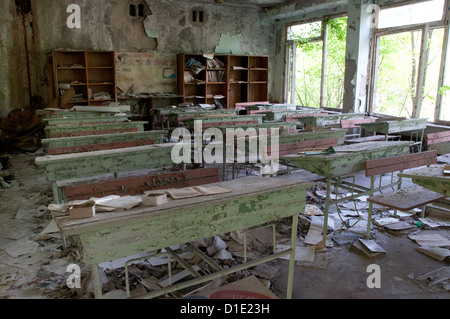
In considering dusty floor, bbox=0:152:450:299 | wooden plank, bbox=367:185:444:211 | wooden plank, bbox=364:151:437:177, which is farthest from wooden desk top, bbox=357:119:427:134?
wooden plank, bbox=367:185:444:211

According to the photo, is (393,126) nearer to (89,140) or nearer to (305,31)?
(89,140)

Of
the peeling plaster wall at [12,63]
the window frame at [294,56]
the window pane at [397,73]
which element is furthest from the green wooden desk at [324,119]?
the peeling plaster wall at [12,63]

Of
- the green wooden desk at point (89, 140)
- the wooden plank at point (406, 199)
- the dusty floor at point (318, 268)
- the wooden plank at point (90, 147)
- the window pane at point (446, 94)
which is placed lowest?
the dusty floor at point (318, 268)

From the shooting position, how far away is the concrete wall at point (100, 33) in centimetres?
786

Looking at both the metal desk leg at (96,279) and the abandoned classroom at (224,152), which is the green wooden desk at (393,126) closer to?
the abandoned classroom at (224,152)

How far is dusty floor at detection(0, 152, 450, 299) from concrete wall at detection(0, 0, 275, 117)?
→ 5.32 m

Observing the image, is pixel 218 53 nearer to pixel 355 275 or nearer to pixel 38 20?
pixel 38 20

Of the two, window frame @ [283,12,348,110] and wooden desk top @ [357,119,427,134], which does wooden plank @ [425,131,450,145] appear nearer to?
wooden desk top @ [357,119,427,134]

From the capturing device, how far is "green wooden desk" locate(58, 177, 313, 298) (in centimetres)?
146

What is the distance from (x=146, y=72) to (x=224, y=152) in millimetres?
5311

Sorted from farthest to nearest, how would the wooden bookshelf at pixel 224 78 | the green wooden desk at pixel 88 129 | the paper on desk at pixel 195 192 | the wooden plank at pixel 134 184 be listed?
the wooden bookshelf at pixel 224 78 < the green wooden desk at pixel 88 129 < the wooden plank at pixel 134 184 < the paper on desk at pixel 195 192

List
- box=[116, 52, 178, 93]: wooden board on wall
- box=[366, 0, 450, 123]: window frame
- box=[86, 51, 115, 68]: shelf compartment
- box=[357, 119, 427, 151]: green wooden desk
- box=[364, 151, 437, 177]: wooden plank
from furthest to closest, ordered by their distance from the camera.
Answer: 1. box=[116, 52, 178, 93]: wooden board on wall
2. box=[86, 51, 115, 68]: shelf compartment
3. box=[366, 0, 450, 123]: window frame
4. box=[357, 119, 427, 151]: green wooden desk
5. box=[364, 151, 437, 177]: wooden plank

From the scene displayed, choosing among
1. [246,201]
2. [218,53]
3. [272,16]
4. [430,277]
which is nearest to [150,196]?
[246,201]
